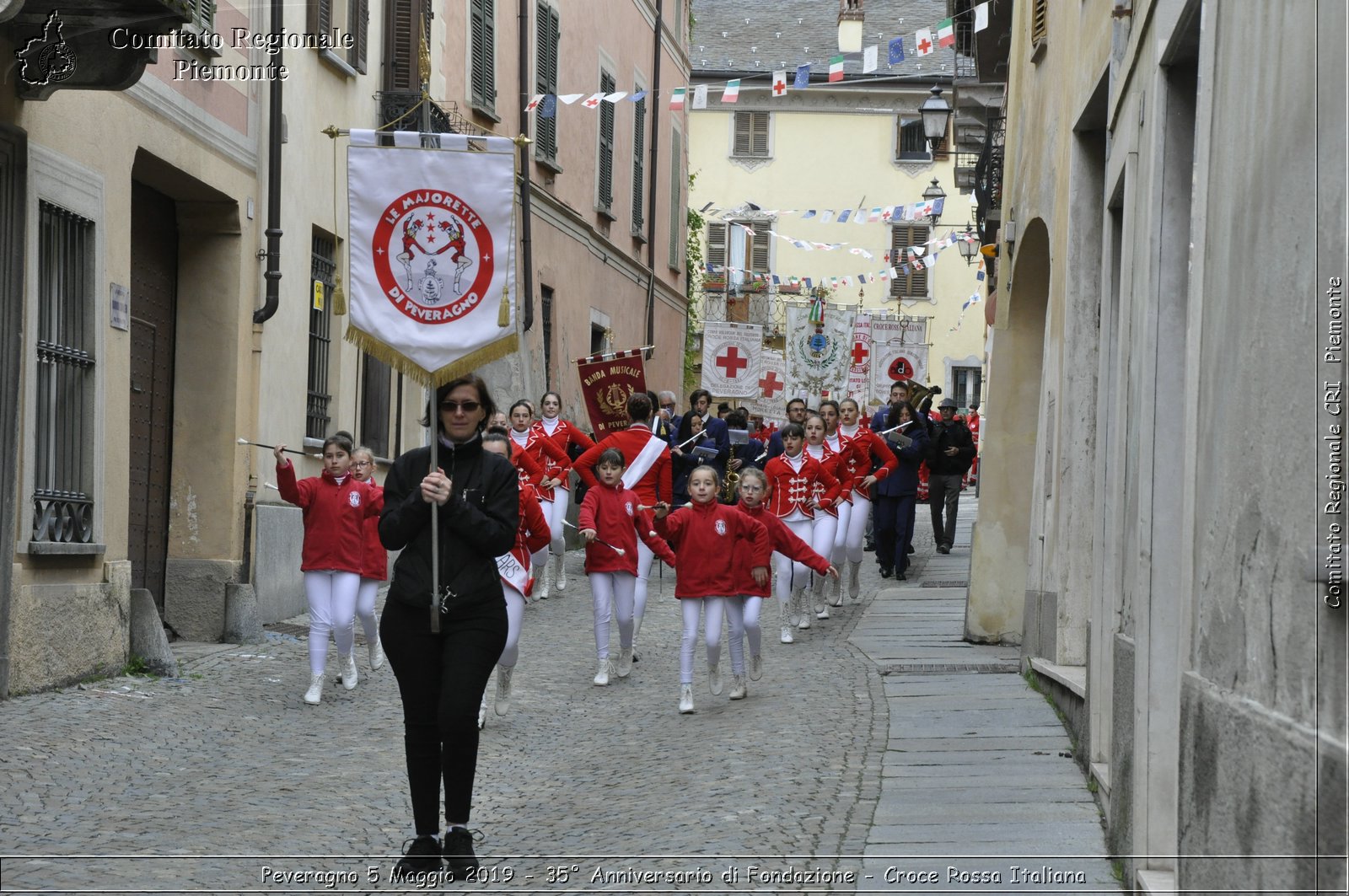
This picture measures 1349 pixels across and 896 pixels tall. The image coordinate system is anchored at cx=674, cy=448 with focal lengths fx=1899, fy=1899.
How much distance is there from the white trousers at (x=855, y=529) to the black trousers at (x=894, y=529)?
7.64 feet

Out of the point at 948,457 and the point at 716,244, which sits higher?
the point at 716,244

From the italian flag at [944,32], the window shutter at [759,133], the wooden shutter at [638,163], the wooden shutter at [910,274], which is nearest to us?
the italian flag at [944,32]

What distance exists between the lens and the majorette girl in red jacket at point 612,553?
41.0 ft

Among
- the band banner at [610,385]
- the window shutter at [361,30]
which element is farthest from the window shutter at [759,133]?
the window shutter at [361,30]

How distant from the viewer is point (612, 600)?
12.9 metres

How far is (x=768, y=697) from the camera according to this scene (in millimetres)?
11516

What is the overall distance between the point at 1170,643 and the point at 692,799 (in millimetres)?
2628

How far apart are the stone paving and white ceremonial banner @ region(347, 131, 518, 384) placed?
2.01 meters

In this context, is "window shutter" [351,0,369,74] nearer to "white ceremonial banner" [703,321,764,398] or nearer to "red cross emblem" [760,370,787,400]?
"white ceremonial banner" [703,321,764,398]

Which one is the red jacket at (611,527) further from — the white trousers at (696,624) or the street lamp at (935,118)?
the street lamp at (935,118)

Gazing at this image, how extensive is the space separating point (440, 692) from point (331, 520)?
5.05m

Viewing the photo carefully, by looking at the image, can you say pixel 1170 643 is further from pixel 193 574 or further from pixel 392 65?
pixel 392 65

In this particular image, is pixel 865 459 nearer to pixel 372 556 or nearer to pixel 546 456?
pixel 546 456

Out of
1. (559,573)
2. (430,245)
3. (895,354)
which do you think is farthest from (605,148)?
(430,245)
